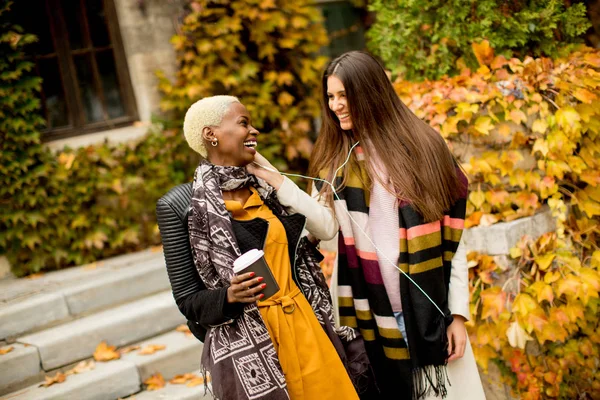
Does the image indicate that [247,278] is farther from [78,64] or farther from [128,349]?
[78,64]

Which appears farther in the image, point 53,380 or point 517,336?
point 53,380

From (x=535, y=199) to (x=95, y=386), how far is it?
2.94 m

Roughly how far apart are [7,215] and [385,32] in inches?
130

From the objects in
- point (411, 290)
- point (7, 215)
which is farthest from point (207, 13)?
point (411, 290)

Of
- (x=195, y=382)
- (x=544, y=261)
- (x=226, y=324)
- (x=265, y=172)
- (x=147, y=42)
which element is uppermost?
(x=147, y=42)

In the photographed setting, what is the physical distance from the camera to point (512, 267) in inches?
129

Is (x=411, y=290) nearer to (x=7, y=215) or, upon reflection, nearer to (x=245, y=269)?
(x=245, y=269)

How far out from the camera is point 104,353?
3586 mm

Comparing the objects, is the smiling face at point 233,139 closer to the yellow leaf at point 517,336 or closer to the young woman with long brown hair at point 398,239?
the young woman with long brown hair at point 398,239

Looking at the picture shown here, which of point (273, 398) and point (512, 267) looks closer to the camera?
point (273, 398)

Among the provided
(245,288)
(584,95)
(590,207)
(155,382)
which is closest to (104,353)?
(155,382)

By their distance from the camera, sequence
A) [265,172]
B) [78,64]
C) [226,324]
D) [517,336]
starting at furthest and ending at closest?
[78,64], [517,336], [265,172], [226,324]

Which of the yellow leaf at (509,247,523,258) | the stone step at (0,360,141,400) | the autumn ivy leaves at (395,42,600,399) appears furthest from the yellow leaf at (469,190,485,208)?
the stone step at (0,360,141,400)

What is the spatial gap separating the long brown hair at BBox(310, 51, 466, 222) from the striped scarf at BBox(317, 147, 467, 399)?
0.06m
